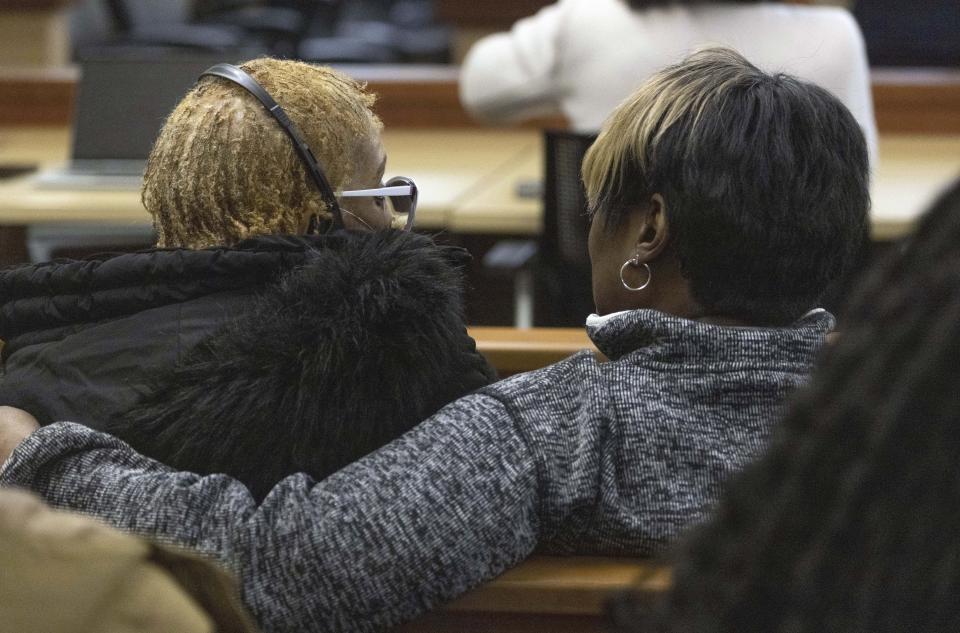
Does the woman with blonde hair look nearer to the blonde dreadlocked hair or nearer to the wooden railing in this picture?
the blonde dreadlocked hair

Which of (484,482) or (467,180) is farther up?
(484,482)

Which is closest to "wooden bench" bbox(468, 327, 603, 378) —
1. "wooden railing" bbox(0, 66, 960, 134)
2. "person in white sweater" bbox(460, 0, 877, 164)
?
"person in white sweater" bbox(460, 0, 877, 164)

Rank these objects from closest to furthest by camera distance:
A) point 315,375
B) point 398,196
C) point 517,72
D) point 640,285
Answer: point 315,375
point 640,285
point 398,196
point 517,72

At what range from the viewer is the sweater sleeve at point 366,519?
1.09 m

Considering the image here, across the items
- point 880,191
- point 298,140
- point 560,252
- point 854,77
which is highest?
point 298,140

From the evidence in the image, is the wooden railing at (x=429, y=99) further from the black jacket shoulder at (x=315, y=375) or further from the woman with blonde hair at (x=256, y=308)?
the black jacket shoulder at (x=315, y=375)

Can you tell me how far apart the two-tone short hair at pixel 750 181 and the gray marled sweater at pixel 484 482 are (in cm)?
6

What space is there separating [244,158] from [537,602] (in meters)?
0.53

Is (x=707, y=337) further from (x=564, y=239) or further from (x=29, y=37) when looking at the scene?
(x=29, y=37)

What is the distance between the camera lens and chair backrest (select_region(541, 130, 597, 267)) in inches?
112

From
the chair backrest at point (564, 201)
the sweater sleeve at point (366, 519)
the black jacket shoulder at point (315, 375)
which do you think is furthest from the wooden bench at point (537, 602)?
the chair backrest at point (564, 201)

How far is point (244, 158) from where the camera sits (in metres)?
1.33

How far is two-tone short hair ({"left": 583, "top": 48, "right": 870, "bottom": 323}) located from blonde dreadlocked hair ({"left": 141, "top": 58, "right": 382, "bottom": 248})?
12.0 inches

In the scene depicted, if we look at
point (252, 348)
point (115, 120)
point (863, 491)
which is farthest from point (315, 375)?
point (115, 120)
